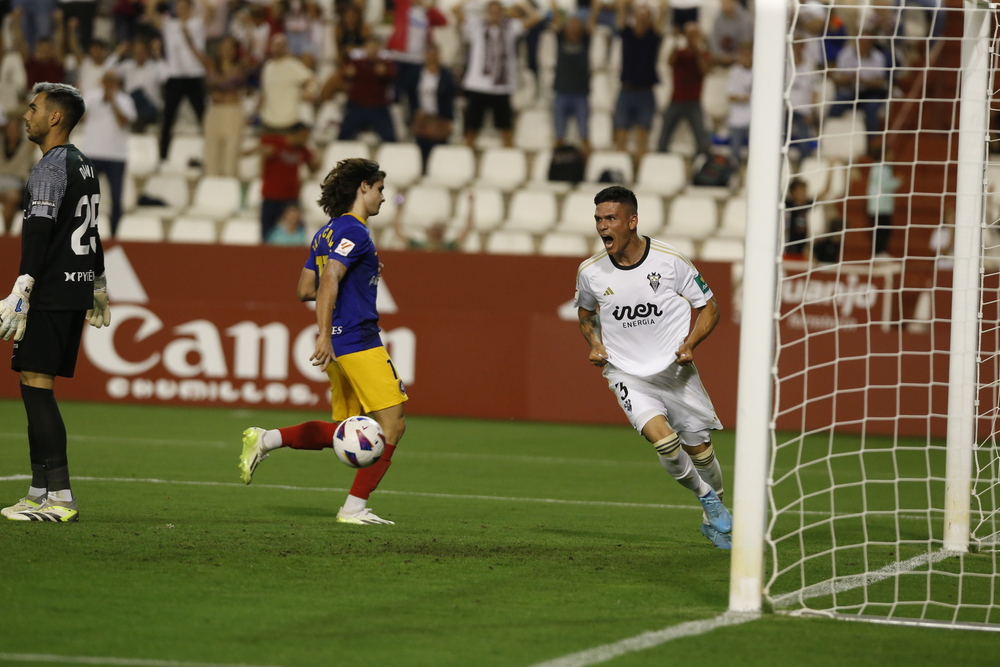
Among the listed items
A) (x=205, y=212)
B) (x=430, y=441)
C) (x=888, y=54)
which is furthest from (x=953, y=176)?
(x=205, y=212)

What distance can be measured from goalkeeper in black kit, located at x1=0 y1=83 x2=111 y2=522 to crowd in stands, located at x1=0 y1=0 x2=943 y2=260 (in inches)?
400

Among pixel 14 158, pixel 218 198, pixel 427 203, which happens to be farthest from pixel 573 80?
pixel 14 158

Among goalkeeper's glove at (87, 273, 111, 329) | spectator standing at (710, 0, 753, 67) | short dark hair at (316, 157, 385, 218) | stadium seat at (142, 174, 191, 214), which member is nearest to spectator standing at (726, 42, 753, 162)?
spectator standing at (710, 0, 753, 67)

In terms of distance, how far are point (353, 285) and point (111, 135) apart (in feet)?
35.7

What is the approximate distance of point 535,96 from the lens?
20.6 metres

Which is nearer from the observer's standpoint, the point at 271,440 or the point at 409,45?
the point at 271,440

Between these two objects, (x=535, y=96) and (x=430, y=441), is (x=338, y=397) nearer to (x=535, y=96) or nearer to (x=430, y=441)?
(x=430, y=441)

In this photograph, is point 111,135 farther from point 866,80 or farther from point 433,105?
point 866,80

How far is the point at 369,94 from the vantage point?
18609mm

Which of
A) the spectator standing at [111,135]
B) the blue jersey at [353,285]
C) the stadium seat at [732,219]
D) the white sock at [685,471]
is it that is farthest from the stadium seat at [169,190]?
the white sock at [685,471]

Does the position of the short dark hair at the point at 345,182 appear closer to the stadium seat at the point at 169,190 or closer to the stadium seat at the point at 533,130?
the stadium seat at the point at 169,190

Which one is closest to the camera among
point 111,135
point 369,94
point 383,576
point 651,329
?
point 383,576

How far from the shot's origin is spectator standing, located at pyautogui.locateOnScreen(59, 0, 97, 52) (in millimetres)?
20562

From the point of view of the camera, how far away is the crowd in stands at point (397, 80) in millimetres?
18250
